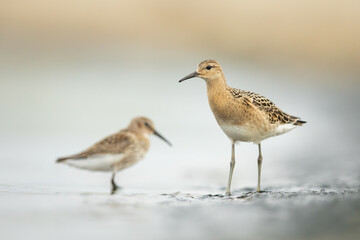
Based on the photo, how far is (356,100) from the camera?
16.8m

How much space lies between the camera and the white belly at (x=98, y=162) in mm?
6965

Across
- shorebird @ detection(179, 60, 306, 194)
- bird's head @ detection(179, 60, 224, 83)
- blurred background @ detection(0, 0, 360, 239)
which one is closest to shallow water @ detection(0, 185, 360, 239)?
blurred background @ detection(0, 0, 360, 239)

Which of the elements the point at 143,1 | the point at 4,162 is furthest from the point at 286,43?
the point at 4,162

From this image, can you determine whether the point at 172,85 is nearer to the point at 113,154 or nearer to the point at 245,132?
the point at 113,154

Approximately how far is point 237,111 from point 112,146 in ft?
5.10

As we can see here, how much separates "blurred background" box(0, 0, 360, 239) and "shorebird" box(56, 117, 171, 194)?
28 centimetres

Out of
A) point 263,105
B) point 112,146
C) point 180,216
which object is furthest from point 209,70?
point 180,216

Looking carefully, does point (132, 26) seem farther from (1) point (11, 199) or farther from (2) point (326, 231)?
(2) point (326, 231)

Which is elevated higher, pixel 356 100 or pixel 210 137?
pixel 356 100

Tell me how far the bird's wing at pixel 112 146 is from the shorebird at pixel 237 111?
1.11 metres

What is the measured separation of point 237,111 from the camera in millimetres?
6906

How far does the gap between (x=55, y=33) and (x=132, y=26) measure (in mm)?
2752

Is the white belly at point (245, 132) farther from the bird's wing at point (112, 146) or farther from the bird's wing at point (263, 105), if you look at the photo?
the bird's wing at point (112, 146)

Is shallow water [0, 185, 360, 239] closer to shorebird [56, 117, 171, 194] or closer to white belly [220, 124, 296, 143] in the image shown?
shorebird [56, 117, 171, 194]
